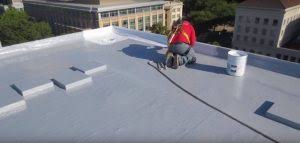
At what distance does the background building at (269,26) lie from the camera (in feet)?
86.6

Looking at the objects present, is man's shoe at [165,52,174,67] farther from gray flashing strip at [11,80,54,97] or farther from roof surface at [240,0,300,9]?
roof surface at [240,0,300,9]

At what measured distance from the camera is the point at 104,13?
3481 centimetres

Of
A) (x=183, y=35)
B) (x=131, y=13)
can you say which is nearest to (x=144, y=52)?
(x=183, y=35)

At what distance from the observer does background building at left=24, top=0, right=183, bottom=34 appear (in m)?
35.2

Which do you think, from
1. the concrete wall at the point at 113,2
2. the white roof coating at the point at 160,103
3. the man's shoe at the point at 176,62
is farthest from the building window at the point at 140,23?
the man's shoe at the point at 176,62

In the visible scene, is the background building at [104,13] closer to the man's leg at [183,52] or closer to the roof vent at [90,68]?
the roof vent at [90,68]

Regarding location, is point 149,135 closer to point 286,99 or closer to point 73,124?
point 73,124

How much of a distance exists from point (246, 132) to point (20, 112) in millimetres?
3655

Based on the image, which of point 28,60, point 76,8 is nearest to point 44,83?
point 28,60

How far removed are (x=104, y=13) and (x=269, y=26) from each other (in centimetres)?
2153

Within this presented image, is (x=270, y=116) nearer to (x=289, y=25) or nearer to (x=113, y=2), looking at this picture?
(x=289, y=25)

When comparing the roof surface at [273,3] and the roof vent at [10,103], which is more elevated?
the roof surface at [273,3]

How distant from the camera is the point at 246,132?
347 cm

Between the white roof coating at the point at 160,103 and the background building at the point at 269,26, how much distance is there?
A: 2395cm
